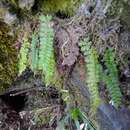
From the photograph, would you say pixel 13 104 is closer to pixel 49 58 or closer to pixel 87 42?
pixel 49 58

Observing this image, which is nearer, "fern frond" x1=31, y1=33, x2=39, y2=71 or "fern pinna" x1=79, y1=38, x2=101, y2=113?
"fern pinna" x1=79, y1=38, x2=101, y2=113

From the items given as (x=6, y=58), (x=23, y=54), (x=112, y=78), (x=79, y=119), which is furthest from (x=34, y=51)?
(x=79, y=119)

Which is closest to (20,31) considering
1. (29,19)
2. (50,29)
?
(29,19)

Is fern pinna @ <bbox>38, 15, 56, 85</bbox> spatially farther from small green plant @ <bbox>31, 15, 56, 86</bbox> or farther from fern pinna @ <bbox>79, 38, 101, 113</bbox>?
fern pinna @ <bbox>79, 38, 101, 113</bbox>

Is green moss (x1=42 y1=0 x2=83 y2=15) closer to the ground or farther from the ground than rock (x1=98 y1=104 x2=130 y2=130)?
farther from the ground

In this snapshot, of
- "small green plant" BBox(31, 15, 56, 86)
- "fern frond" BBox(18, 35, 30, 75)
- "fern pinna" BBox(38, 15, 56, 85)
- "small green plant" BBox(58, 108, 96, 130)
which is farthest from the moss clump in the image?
"small green plant" BBox(58, 108, 96, 130)

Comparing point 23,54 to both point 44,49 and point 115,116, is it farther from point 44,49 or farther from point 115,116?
point 115,116
